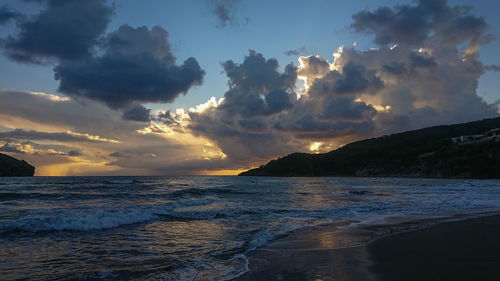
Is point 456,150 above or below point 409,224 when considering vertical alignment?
above

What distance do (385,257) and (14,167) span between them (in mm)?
202093

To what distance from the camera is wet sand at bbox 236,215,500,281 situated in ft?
17.9

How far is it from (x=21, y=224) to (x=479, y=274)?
14.2 metres

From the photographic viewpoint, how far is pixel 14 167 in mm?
163250

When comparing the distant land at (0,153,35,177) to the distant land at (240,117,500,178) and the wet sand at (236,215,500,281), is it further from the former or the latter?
the wet sand at (236,215,500,281)

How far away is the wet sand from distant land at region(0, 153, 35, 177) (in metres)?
187

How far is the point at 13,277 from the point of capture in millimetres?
5969

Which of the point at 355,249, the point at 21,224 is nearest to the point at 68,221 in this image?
the point at 21,224

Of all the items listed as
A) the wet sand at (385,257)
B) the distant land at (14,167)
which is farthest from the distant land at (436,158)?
the distant land at (14,167)

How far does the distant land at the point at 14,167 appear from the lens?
506 feet

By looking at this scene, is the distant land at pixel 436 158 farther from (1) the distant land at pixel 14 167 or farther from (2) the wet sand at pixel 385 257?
(1) the distant land at pixel 14 167

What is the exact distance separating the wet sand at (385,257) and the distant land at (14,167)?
18686cm

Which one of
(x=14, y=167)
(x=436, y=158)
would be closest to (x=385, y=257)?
(x=436, y=158)

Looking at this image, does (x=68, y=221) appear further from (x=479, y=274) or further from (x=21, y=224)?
(x=479, y=274)
